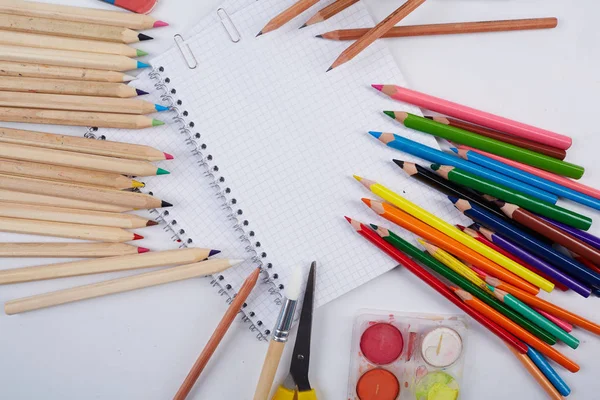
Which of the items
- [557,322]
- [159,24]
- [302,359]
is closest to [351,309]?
[302,359]

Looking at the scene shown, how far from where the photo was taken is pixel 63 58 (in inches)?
36.9

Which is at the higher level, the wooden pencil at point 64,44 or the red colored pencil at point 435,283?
the wooden pencil at point 64,44

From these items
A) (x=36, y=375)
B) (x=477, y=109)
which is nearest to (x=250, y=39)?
(x=477, y=109)

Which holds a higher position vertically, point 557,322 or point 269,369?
point 269,369

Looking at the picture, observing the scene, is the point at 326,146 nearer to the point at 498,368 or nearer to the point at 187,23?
the point at 187,23

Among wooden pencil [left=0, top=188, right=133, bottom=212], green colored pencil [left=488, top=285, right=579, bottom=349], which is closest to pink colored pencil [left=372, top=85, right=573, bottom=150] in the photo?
green colored pencil [left=488, top=285, right=579, bottom=349]

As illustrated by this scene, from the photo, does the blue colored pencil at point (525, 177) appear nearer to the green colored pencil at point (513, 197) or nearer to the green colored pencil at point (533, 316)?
the green colored pencil at point (513, 197)

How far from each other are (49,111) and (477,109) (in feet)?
2.11

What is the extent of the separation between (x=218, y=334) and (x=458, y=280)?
0.37 meters

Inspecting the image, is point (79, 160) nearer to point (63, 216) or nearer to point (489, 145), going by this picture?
point (63, 216)

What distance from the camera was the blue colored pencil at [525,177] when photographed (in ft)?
3.08

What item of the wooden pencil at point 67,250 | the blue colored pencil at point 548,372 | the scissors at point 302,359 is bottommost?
the blue colored pencil at point 548,372

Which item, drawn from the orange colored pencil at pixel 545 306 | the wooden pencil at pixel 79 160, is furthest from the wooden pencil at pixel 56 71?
the orange colored pencil at pixel 545 306

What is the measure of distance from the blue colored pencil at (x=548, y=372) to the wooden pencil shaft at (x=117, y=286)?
482 mm
